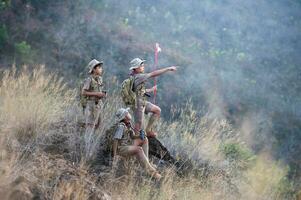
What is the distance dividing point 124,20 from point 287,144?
7451mm

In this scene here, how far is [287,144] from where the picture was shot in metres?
15.4

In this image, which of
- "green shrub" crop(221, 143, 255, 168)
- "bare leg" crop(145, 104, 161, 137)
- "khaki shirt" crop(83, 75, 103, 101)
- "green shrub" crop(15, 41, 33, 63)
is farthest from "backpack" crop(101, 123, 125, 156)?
"green shrub" crop(15, 41, 33, 63)

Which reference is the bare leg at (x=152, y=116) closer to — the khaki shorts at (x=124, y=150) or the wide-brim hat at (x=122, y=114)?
the wide-brim hat at (x=122, y=114)

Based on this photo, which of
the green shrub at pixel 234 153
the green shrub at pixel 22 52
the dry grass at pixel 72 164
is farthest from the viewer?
the green shrub at pixel 22 52

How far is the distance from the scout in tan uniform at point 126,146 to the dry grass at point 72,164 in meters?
0.16

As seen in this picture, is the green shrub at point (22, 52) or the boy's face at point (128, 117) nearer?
the boy's face at point (128, 117)

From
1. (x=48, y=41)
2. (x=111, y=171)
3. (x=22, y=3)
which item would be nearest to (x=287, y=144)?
(x=48, y=41)

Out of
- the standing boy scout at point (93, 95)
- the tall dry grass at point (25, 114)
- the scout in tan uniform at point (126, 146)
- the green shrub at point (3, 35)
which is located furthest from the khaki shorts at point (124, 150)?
the green shrub at point (3, 35)

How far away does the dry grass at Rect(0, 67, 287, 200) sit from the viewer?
493 centimetres

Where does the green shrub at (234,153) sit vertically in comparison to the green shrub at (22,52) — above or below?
below

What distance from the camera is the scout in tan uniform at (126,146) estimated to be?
644 centimetres

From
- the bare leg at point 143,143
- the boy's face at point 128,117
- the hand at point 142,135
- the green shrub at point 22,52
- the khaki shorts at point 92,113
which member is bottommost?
the green shrub at point 22,52

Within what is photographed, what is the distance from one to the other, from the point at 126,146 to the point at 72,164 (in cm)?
87

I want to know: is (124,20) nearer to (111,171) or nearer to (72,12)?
(72,12)
